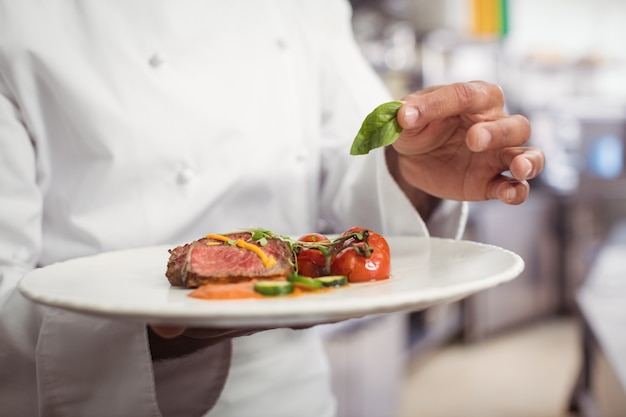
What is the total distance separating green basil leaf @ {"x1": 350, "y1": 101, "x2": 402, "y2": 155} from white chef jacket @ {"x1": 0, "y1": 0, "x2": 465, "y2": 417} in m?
0.25

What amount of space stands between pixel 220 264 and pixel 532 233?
4.71 meters

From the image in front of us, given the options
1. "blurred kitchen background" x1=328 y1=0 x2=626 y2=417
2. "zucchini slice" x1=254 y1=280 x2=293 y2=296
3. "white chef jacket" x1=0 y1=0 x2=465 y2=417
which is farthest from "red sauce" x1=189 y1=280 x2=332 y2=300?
"blurred kitchen background" x1=328 y1=0 x2=626 y2=417

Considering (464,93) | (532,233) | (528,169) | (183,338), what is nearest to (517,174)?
→ (528,169)

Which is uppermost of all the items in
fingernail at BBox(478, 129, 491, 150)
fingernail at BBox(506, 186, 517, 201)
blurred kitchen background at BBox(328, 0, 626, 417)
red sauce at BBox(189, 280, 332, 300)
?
fingernail at BBox(478, 129, 491, 150)

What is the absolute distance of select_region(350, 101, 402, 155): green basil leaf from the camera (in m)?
0.91

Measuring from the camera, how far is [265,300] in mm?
718

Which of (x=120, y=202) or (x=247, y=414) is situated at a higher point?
(x=120, y=202)

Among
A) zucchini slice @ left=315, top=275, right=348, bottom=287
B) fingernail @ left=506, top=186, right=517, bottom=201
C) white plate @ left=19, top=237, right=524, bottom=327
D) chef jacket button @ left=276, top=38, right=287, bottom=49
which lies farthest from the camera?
chef jacket button @ left=276, top=38, right=287, bottom=49

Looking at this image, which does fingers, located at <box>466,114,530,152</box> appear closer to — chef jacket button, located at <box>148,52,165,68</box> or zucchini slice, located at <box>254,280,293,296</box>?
zucchini slice, located at <box>254,280,293,296</box>

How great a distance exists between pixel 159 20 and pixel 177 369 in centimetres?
63

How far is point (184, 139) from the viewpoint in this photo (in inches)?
46.1

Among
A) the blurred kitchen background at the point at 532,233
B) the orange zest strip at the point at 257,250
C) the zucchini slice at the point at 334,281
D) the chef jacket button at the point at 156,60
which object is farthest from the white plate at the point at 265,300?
the blurred kitchen background at the point at 532,233

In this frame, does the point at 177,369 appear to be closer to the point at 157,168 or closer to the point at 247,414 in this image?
the point at 247,414

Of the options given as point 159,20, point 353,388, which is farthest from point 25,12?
point 353,388
